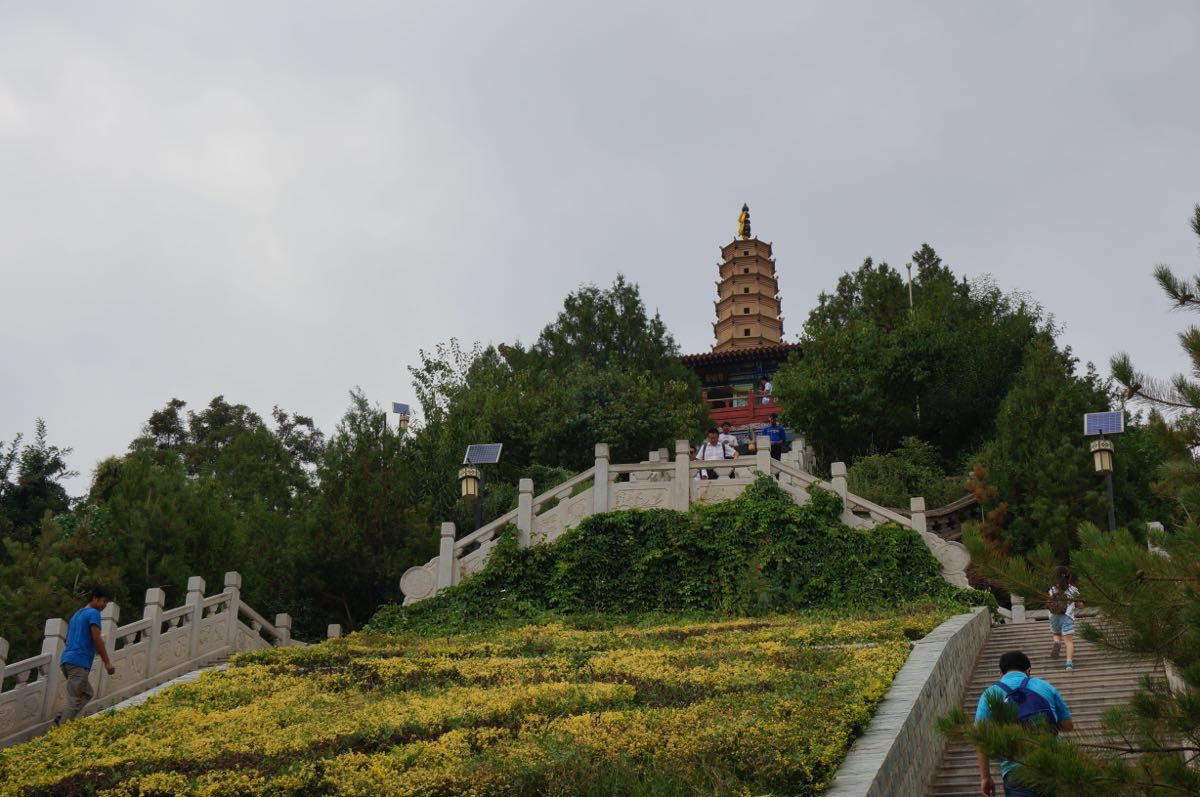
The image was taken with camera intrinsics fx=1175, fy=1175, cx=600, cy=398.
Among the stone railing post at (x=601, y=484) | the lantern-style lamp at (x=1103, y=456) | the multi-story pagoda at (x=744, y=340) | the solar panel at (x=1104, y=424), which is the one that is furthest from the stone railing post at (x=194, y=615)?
the multi-story pagoda at (x=744, y=340)

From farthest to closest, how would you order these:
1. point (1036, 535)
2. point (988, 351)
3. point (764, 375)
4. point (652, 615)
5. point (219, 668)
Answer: point (764, 375) → point (988, 351) → point (1036, 535) → point (652, 615) → point (219, 668)

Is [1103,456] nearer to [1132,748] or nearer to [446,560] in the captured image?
[446,560]

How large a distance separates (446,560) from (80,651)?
24.9 feet

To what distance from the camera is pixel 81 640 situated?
12039 mm

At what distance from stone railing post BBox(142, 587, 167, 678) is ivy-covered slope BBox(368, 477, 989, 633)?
13.5 ft

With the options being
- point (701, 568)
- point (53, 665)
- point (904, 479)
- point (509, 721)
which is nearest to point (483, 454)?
point (701, 568)

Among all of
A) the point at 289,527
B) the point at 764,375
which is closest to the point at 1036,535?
the point at 289,527

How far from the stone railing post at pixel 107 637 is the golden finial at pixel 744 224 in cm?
4077

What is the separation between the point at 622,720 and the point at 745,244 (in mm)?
43759

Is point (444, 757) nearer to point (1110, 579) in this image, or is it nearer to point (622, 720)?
point (622, 720)

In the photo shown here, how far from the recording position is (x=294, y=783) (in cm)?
798

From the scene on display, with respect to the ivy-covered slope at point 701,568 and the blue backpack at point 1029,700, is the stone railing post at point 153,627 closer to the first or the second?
the ivy-covered slope at point 701,568

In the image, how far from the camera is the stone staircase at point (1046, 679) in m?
9.46

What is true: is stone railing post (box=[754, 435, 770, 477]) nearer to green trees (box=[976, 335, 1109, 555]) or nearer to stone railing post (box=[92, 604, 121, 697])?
green trees (box=[976, 335, 1109, 555])
